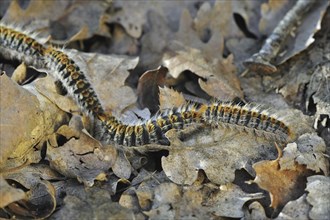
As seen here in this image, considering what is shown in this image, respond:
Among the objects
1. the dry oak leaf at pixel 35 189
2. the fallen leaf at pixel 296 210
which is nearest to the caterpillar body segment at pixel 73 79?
the dry oak leaf at pixel 35 189

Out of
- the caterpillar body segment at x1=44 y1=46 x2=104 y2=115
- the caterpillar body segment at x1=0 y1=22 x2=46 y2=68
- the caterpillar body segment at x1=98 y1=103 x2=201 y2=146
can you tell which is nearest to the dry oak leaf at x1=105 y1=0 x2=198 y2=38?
the caterpillar body segment at x1=0 y1=22 x2=46 y2=68

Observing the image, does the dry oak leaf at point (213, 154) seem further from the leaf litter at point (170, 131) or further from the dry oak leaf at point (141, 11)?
the dry oak leaf at point (141, 11)

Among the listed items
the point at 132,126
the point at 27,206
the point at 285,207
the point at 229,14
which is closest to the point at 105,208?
the point at 27,206

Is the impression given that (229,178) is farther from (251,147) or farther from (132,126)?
(132,126)

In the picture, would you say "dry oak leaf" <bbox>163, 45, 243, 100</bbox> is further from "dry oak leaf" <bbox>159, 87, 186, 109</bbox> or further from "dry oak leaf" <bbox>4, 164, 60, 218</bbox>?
"dry oak leaf" <bbox>4, 164, 60, 218</bbox>

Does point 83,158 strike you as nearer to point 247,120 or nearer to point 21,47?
point 247,120

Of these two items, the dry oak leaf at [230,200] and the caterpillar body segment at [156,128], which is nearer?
the dry oak leaf at [230,200]

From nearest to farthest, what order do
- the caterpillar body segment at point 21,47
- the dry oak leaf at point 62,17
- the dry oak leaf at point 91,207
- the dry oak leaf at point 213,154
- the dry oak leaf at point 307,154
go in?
the dry oak leaf at point 91,207
the dry oak leaf at point 307,154
the dry oak leaf at point 213,154
the caterpillar body segment at point 21,47
the dry oak leaf at point 62,17

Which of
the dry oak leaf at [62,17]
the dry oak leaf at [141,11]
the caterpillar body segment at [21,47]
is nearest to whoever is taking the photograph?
the caterpillar body segment at [21,47]

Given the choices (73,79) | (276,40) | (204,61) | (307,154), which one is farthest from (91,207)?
(276,40)
